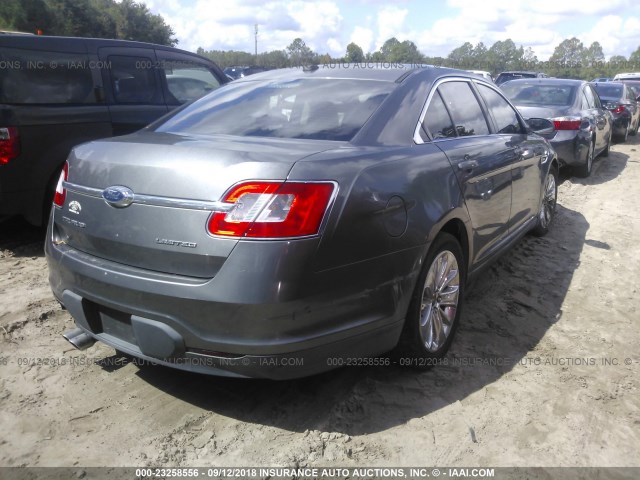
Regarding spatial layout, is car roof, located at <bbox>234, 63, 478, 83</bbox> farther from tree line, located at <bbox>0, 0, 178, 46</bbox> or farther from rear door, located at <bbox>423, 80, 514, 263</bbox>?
tree line, located at <bbox>0, 0, 178, 46</bbox>

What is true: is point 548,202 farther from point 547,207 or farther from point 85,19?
point 85,19

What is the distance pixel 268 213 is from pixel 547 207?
4445 mm

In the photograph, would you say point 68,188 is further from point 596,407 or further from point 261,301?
point 596,407

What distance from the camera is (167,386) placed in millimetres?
2998

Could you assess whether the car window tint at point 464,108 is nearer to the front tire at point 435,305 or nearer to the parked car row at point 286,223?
the parked car row at point 286,223

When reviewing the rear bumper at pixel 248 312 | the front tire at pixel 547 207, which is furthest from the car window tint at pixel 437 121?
the front tire at pixel 547 207

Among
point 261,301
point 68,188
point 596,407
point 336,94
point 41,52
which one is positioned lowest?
point 596,407

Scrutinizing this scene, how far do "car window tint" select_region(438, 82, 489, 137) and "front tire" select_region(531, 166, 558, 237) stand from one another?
178 centimetres

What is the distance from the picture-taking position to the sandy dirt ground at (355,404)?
2498 millimetres

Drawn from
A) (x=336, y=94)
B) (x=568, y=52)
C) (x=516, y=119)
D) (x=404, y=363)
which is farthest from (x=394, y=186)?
(x=568, y=52)

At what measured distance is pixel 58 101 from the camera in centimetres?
495

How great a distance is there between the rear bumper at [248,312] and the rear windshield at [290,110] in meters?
0.79

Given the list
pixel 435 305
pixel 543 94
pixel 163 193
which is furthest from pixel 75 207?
pixel 543 94

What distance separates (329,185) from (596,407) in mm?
1829
